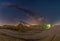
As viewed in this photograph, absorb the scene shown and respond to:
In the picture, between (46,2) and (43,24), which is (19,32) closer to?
(43,24)

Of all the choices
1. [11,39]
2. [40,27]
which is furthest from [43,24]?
[11,39]

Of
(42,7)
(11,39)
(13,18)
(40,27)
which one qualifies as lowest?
(11,39)

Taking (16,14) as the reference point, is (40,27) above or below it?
below

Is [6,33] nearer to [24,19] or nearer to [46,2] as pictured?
[24,19]

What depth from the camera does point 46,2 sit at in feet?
5.16

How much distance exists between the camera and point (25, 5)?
5.20ft

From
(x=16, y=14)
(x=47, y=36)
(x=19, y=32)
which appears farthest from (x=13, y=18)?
(x=47, y=36)

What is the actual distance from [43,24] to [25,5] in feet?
0.99

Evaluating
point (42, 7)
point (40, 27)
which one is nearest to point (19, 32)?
point (40, 27)

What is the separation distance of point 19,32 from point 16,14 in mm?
211

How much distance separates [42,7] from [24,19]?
25 centimetres

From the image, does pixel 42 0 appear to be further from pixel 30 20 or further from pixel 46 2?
pixel 30 20

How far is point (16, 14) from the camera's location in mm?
1584

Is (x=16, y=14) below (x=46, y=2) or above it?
below
